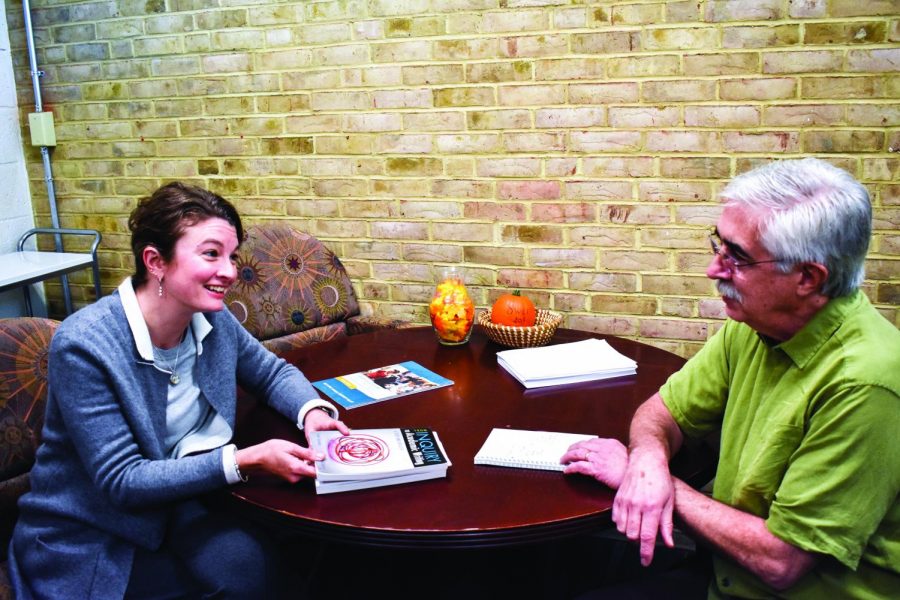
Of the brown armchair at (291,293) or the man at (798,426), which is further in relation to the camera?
the brown armchair at (291,293)

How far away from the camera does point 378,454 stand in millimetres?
1564

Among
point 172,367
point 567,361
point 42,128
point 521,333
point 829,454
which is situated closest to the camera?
point 829,454

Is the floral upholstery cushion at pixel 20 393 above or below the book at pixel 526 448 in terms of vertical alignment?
above

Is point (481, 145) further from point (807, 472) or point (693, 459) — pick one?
point (807, 472)

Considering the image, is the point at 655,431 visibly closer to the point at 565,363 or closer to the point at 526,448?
the point at 526,448

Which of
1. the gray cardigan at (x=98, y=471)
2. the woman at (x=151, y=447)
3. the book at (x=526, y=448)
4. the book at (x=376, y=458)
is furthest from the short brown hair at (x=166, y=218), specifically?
the book at (x=526, y=448)

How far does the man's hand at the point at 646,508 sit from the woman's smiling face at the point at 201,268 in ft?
3.15

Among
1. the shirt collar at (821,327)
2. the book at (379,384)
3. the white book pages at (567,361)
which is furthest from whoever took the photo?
the white book pages at (567,361)

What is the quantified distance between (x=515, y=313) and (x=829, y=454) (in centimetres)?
126

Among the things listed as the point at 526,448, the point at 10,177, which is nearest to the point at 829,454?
the point at 526,448

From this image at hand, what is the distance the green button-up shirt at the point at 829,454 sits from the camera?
1.21 metres

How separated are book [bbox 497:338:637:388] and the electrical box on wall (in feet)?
7.90

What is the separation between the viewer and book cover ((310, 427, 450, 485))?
1481mm

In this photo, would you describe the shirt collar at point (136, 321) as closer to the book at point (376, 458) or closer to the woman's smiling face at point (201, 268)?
the woman's smiling face at point (201, 268)
